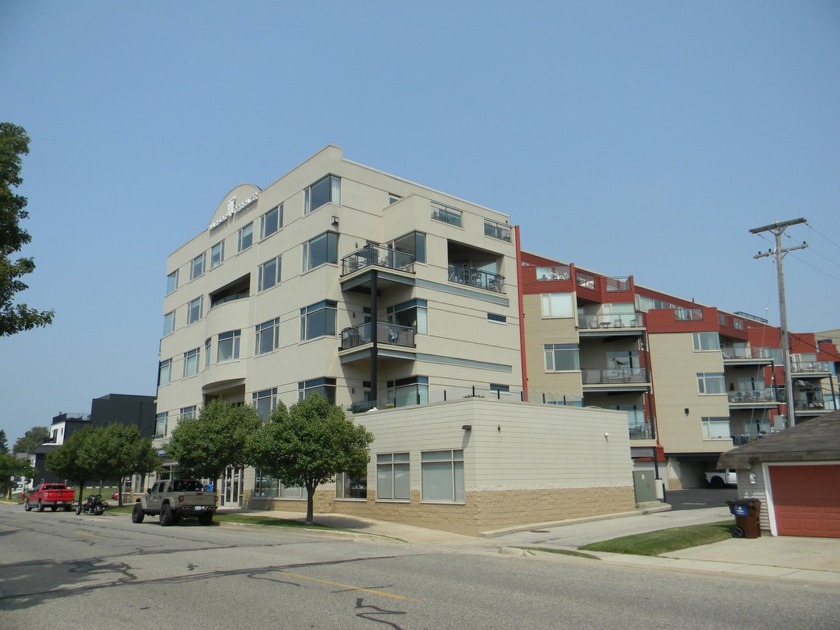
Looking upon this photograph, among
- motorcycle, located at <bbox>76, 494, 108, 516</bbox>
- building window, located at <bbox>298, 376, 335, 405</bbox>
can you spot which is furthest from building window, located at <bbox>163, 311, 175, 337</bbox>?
building window, located at <bbox>298, 376, 335, 405</bbox>

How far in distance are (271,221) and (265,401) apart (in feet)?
35.1

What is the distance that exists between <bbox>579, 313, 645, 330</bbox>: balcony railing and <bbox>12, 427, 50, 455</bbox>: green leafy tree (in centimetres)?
16292

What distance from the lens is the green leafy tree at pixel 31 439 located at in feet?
565

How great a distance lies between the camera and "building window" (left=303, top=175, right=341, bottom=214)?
3456 centimetres

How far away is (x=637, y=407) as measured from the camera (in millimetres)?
49250

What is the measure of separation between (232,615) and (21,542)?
15.4 metres

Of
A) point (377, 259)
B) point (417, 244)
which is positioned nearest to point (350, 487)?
point (377, 259)

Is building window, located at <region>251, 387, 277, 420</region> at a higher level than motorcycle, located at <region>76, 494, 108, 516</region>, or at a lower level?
higher

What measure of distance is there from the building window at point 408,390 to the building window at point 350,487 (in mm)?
4102

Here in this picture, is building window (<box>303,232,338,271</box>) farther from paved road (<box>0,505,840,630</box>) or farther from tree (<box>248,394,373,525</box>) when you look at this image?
paved road (<box>0,505,840,630</box>)

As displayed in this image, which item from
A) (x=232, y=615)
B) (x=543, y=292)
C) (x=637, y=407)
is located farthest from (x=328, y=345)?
(x=637, y=407)

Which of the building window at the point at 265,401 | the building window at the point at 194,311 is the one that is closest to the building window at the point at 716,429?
the building window at the point at 265,401

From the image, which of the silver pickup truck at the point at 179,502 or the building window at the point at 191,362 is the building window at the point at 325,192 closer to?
the silver pickup truck at the point at 179,502

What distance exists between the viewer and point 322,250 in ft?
112
